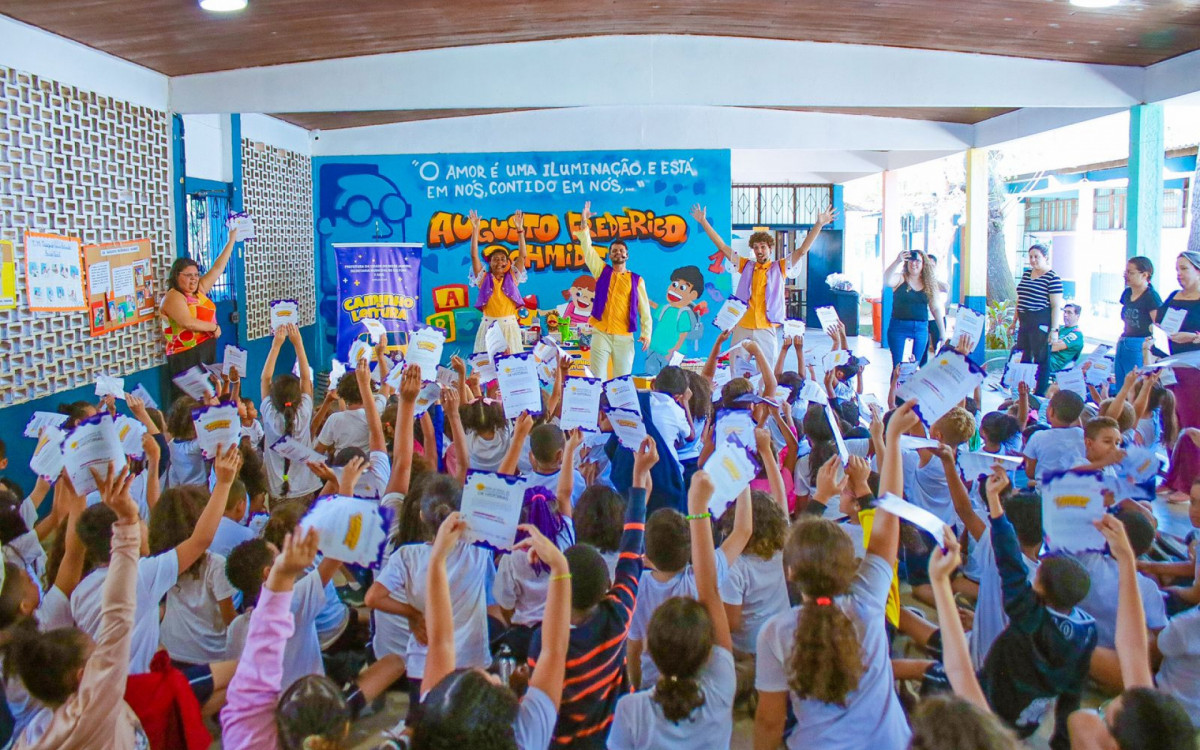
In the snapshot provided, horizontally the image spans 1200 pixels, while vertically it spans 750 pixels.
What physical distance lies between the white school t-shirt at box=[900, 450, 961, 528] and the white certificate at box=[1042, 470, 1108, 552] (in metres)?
1.31

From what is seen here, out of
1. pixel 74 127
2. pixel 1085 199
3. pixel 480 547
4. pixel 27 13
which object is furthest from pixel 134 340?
pixel 1085 199

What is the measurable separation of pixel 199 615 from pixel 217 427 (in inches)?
32.5

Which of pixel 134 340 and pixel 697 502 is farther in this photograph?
pixel 134 340

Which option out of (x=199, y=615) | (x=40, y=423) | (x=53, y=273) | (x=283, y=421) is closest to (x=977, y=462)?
(x=199, y=615)

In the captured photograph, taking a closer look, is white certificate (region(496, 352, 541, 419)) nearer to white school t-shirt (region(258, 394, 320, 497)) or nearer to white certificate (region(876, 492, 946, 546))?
white school t-shirt (region(258, 394, 320, 497))

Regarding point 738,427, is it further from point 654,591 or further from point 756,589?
point 654,591

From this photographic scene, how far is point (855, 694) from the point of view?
2.12m

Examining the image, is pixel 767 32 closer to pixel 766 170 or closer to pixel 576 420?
pixel 576 420

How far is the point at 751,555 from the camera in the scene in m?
2.96

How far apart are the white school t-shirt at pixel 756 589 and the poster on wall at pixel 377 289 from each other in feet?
21.6

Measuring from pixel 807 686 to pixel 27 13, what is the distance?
5.46 metres

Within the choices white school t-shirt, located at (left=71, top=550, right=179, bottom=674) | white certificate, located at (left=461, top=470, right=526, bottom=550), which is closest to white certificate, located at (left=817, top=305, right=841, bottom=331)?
white certificate, located at (left=461, top=470, right=526, bottom=550)

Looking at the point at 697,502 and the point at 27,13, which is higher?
the point at 27,13

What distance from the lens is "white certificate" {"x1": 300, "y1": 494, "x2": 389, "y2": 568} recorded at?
90.7 inches
